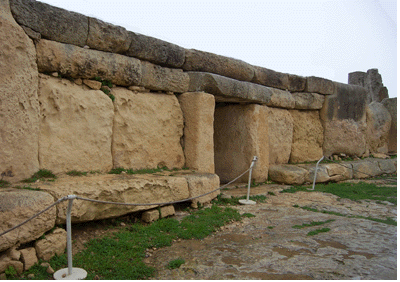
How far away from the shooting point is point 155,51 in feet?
17.5

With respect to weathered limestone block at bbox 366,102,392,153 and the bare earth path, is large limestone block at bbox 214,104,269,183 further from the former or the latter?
weathered limestone block at bbox 366,102,392,153

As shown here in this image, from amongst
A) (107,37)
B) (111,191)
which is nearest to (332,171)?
(111,191)

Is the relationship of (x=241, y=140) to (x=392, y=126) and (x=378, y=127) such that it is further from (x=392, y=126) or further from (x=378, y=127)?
(x=392, y=126)

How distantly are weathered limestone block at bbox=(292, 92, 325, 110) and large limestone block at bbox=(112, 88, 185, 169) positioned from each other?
Result: 14.5 ft

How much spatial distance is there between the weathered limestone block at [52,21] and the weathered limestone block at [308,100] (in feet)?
20.5

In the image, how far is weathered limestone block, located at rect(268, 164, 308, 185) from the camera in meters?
7.74

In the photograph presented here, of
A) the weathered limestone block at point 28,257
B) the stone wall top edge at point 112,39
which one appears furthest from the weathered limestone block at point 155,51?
the weathered limestone block at point 28,257

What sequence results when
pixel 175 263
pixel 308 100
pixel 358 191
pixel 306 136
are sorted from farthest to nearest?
pixel 306 136 < pixel 308 100 < pixel 358 191 < pixel 175 263

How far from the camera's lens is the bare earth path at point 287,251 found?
2986 millimetres

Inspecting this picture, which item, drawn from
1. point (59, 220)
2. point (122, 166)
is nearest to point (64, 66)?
point (122, 166)

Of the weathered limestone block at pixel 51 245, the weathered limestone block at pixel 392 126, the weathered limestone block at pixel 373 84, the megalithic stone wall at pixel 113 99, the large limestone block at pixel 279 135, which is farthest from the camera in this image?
the weathered limestone block at pixel 373 84

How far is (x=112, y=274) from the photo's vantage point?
2.95m

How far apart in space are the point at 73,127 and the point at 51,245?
178 cm

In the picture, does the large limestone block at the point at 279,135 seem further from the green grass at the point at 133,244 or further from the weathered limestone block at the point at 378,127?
the weathered limestone block at the point at 378,127
